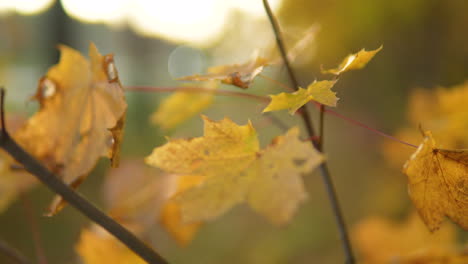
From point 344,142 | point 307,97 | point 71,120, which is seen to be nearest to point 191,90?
point 71,120

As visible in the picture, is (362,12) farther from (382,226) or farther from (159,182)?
(159,182)

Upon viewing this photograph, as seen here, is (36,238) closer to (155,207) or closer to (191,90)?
(155,207)

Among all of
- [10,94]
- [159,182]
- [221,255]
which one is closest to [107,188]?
[159,182]

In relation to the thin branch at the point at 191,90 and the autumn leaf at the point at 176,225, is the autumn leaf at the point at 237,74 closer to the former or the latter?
the thin branch at the point at 191,90

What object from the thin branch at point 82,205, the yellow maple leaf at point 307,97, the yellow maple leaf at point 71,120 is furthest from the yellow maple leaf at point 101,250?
the yellow maple leaf at point 307,97

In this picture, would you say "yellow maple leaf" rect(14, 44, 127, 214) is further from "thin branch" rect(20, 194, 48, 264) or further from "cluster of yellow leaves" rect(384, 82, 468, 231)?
"cluster of yellow leaves" rect(384, 82, 468, 231)

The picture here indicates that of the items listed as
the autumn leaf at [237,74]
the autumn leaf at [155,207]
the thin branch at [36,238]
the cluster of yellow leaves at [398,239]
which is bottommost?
the thin branch at [36,238]
